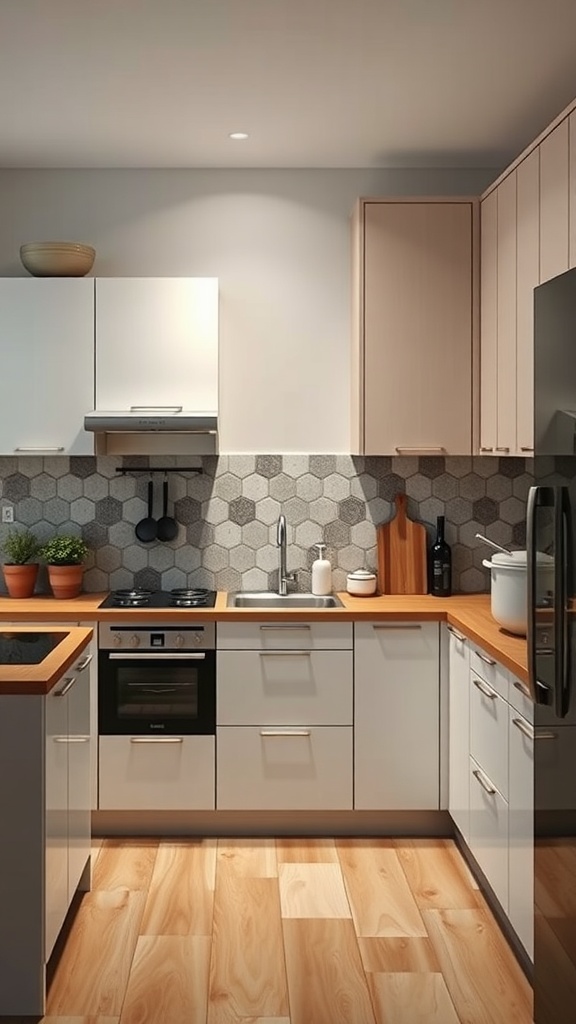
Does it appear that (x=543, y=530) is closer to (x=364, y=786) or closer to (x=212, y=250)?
(x=364, y=786)

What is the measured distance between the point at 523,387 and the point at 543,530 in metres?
1.42

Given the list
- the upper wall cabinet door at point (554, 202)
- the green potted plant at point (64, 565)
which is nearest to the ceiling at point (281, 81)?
the upper wall cabinet door at point (554, 202)

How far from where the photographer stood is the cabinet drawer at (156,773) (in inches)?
168

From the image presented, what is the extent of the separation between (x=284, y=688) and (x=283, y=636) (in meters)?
0.21

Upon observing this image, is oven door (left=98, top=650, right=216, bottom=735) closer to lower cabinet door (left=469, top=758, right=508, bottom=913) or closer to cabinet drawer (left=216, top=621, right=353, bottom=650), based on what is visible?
cabinet drawer (left=216, top=621, right=353, bottom=650)

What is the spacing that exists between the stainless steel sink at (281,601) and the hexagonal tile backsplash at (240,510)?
0.10m

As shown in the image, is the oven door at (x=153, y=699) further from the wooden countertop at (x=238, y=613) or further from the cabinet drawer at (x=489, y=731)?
the cabinet drawer at (x=489, y=731)

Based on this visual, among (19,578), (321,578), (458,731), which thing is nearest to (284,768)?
(458,731)

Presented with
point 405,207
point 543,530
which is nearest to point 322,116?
point 405,207

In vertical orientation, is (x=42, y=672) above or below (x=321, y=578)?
below

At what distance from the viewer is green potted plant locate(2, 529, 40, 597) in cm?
461

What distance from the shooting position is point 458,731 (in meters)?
4.07

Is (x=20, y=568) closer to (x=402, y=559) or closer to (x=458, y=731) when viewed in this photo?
(x=402, y=559)

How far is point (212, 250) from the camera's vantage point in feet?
15.7
